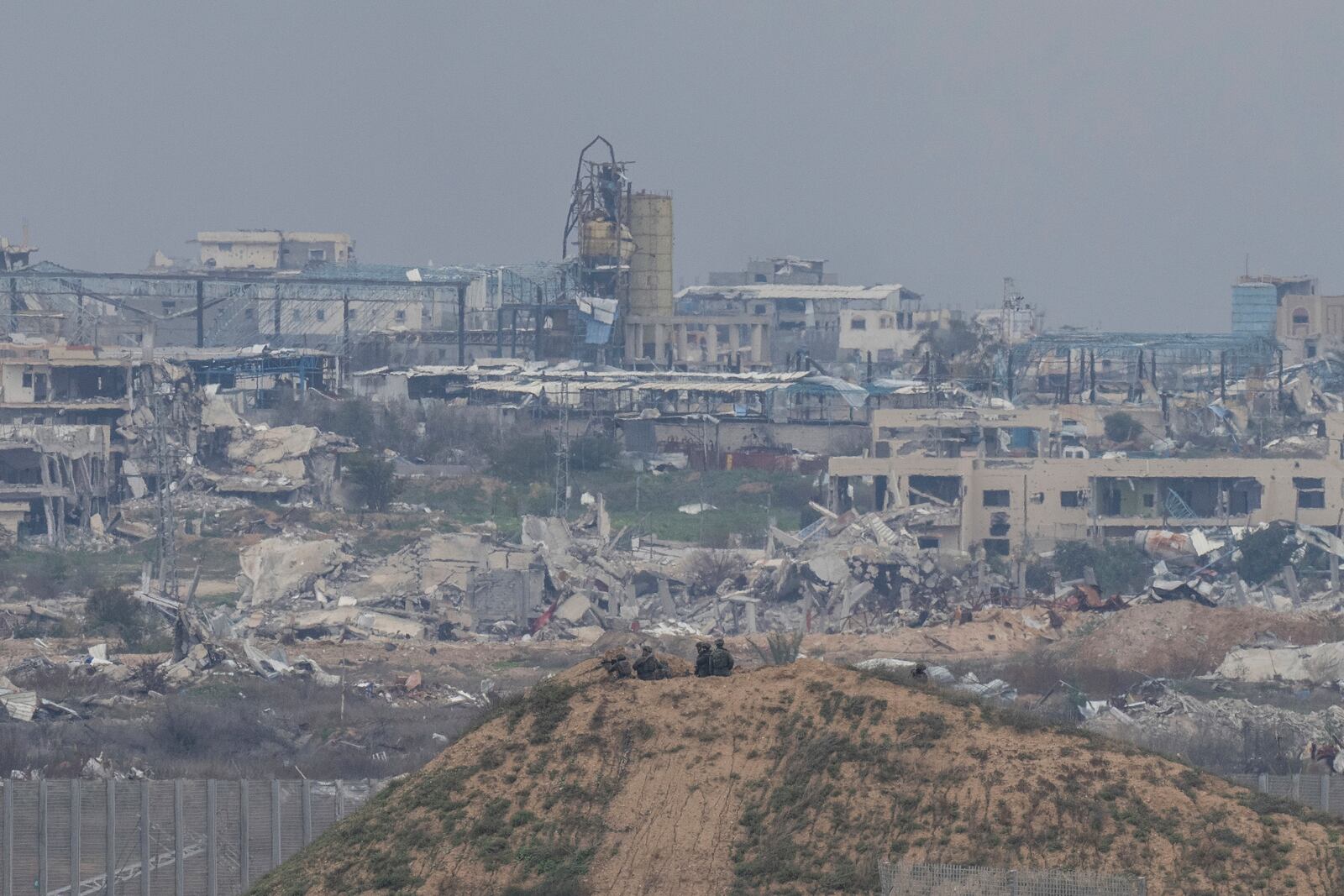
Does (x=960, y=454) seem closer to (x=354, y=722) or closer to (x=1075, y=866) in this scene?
(x=354, y=722)

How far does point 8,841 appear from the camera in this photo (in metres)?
24.6

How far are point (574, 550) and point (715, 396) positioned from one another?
31836 millimetres

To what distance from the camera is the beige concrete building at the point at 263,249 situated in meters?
136

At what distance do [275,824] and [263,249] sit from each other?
11594 centimetres

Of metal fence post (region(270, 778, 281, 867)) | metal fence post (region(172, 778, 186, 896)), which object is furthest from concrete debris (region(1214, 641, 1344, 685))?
metal fence post (region(172, 778, 186, 896))

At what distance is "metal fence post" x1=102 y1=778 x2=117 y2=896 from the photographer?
24.5 m

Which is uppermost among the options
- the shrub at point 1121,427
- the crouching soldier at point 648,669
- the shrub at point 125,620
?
the crouching soldier at point 648,669

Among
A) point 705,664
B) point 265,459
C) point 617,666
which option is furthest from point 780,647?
point 265,459

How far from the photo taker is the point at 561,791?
731 inches

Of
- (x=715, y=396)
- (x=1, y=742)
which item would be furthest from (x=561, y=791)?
Result: (x=715, y=396)

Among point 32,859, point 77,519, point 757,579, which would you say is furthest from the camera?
point 77,519

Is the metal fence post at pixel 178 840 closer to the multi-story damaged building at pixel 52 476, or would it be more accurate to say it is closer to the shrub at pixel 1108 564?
the shrub at pixel 1108 564

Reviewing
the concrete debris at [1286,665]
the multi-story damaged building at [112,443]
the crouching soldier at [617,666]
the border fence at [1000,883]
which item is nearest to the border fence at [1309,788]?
the crouching soldier at [617,666]

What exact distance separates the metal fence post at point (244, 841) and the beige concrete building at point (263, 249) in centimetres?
11160
